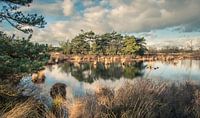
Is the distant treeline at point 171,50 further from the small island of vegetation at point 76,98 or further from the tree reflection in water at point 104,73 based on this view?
the small island of vegetation at point 76,98

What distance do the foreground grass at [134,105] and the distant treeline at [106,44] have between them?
7536 centimetres

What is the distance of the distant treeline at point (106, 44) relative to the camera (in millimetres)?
85750

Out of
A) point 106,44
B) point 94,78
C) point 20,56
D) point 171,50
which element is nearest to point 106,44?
point 106,44

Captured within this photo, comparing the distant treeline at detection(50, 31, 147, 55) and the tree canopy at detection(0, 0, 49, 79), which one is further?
the distant treeline at detection(50, 31, 147, 55)

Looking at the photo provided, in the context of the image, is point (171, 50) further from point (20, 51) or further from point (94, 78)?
point (20, 51)

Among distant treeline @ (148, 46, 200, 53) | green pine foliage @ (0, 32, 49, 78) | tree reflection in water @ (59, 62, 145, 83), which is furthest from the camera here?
distant treeline @ (148, 46, 200, 53)

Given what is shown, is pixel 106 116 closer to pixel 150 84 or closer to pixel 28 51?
pixel 150 84

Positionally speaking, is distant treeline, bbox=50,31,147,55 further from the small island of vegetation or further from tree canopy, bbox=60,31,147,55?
the small island of vegetation

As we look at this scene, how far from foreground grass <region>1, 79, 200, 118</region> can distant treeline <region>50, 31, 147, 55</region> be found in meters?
75.4

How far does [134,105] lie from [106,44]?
8554 cm

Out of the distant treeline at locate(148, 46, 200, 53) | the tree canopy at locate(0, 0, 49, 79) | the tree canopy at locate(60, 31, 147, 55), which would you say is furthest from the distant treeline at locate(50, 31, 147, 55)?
the tree canopy at locate(0, 0, 49, 79)

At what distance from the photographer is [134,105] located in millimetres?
6949

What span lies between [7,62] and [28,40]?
1577mm

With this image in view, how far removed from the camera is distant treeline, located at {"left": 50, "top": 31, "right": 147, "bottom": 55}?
85.8 m
